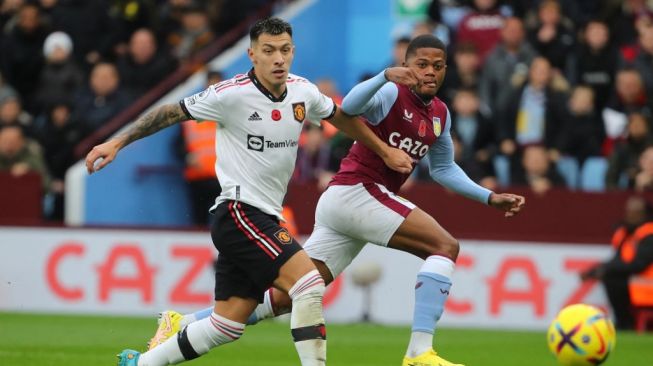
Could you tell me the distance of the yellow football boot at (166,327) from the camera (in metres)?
9.80

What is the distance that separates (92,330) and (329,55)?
7.70 meters

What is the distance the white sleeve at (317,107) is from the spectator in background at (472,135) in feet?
25.4

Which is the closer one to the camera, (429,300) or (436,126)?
(429,300)

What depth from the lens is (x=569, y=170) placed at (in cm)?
1759

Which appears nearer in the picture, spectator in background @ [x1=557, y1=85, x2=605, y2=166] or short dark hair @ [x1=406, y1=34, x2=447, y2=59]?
short dark hair @ [x1=406, y1=34, x2=447, y2=59]

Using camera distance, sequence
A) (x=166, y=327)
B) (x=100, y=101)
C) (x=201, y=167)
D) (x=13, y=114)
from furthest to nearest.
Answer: (x=100, y=101) → (x=13, y=114) → (x=201, y=167) → (x=166, y=327)

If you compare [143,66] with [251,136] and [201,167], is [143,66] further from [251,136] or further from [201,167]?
[251,136]

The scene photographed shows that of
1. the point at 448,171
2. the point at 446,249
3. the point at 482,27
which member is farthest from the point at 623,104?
the point at 446,249

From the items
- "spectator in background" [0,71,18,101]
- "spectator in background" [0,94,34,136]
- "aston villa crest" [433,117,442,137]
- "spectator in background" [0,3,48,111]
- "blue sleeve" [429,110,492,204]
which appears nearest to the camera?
"aston villa crest" [433,117,442,137]

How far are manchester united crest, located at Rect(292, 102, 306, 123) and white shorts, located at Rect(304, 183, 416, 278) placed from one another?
114 cm

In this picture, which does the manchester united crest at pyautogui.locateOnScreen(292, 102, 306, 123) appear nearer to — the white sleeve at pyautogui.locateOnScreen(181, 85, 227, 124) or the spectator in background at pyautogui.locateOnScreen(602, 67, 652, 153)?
the white sleeve at pyautogui.locateOnScreen(181, 85, 227, 124)

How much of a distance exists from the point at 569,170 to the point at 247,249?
30.8ft

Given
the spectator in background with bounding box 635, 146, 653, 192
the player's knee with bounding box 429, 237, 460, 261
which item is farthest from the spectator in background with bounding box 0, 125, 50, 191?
the player's knee with bounding box 429, 237, 460, 261

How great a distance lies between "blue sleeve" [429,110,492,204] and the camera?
417 inches
